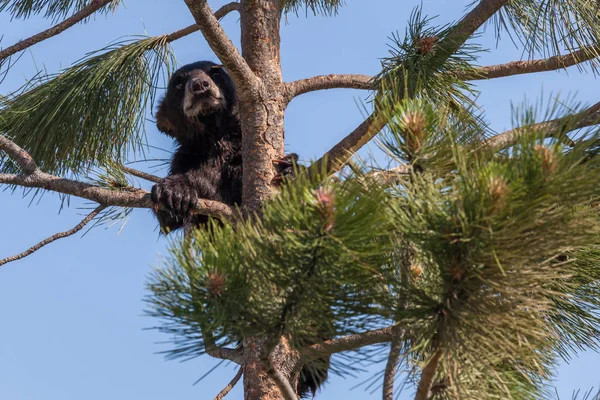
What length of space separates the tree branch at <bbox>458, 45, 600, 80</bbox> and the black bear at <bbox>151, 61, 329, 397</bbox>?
5.07 feet

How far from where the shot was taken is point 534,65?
3.54 meters

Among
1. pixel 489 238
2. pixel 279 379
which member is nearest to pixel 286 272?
pixel 279 379

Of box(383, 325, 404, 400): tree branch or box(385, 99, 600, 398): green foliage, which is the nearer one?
box(385, 99, 600, 398): green foliage

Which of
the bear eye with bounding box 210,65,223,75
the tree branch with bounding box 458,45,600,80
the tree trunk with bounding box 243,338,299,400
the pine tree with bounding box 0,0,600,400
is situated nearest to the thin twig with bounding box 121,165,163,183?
the bear eye with bounding box 210,65,223,75

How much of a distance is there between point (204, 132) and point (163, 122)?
401 millimetres

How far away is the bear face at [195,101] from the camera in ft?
14.8

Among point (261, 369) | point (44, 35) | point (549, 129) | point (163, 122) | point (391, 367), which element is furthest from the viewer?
point (163, 122)

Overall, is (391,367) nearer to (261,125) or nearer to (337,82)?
(261,125)

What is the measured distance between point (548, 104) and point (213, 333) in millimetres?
869

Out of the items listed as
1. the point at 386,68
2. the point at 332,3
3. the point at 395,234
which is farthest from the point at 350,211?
the point at 332,3

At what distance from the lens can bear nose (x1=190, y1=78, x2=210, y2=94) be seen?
4488 mm

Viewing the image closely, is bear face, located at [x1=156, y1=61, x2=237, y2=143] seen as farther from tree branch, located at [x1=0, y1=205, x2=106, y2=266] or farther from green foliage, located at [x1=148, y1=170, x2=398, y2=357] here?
green foliage, located at [x1=148, y1=170, x2=398, y2=357]

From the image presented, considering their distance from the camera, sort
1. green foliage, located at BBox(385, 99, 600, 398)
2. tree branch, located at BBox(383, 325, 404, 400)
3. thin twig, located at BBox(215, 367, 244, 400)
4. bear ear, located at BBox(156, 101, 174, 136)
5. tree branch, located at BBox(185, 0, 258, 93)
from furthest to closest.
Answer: bear ear, located at BBox(156, 101, 174, 136) < thin twig, located at BBox(215, 367, 244, 400) < tree branch, located at BBox(185, 0, 258, 93) < tree branch, located at BBox(383, 325, 404, 400) < green foliage, located at BBox(385, 99, 600, 398)

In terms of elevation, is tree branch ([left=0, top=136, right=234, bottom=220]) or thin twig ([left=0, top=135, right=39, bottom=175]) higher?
thin twig ([left=0, top=135, right=39, bottom=175])
